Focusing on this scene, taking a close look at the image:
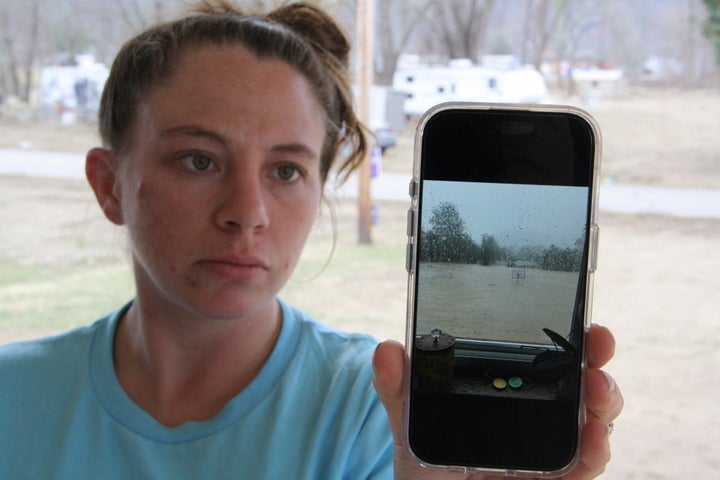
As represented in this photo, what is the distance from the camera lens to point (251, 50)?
665 mm

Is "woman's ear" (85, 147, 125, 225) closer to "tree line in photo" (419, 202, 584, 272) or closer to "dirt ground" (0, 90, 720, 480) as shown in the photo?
"tree line in photo" (419, 202, 584, 272)

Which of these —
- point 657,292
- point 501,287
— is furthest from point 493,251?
point 657,292

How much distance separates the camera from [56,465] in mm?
649

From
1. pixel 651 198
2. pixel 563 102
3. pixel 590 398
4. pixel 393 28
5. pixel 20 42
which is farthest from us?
pixel 20 42

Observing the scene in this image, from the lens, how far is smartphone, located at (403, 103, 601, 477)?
0.48 meters

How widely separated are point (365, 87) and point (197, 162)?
1.02 meters

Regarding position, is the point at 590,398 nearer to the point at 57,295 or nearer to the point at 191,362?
the point at 191,362

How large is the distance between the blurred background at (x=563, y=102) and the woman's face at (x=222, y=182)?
0.54 meters

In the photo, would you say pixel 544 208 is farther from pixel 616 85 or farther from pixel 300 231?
pixel 616 85

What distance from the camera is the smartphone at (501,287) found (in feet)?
1.57

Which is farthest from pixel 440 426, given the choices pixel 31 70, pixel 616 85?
pixel 31 70

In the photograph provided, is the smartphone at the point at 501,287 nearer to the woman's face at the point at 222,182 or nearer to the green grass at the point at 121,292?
the woman's face at the point at 222,182

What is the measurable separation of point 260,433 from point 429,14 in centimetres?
117

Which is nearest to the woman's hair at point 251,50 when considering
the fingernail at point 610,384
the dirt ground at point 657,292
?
the fingernail at point 610,384
